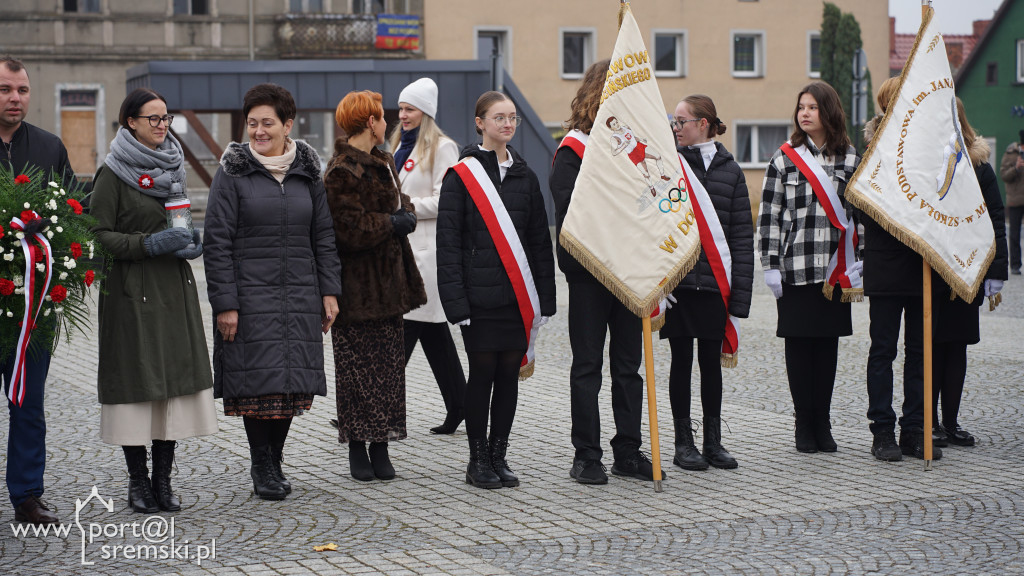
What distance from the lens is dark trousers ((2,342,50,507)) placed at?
6.08 metres

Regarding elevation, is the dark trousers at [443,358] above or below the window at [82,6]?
below

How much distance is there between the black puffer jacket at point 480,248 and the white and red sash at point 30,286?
193cm

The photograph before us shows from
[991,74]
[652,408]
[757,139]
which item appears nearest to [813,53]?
[757,139]

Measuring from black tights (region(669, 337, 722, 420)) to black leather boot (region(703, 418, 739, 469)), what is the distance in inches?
1.9

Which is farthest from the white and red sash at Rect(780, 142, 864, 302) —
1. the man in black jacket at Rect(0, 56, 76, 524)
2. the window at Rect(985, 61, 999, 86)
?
the window at Rect(985, 61, 999, 86)

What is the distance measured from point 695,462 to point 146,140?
3239mm

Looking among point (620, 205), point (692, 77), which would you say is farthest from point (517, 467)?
point (692, 77)

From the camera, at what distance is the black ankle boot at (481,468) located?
6.88 meters

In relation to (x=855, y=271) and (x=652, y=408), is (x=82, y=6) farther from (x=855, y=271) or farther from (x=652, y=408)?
(x=652, y=408)

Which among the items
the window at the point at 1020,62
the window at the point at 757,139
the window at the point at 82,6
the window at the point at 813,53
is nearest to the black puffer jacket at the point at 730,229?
the window at the point at 82,6

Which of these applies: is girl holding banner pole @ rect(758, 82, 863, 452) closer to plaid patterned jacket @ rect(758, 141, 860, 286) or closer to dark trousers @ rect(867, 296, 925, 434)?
plaid patterned jacket @ rect(758, 141, 860, 286)

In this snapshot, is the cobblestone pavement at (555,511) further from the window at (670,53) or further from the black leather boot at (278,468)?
the window at (670,53)

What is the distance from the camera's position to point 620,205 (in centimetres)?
692

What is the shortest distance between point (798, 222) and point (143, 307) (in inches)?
141
